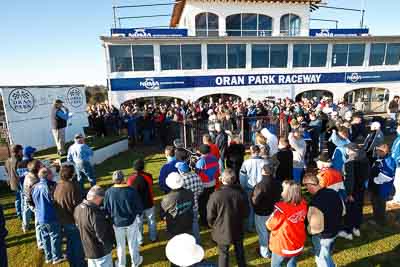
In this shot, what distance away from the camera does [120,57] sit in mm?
17688

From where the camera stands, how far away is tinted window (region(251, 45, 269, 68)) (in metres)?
19.5

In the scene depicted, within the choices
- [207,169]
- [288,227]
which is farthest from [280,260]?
[207,169]

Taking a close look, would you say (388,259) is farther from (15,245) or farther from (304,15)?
(304,15)

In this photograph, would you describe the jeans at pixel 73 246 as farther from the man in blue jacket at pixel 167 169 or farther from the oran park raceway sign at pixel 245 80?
the oran park raceway sign at pixel 245 80

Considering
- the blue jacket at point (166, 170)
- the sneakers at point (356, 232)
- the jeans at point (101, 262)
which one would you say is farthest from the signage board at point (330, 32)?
the jeans at point (101, 262)

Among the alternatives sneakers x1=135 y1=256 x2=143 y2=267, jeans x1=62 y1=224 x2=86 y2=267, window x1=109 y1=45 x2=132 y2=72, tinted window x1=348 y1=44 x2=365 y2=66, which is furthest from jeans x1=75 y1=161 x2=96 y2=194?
tinted window x1=348 y1=44 x2=365 y2=66

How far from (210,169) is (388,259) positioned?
3385 millimetres

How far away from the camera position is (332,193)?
3.19 metres

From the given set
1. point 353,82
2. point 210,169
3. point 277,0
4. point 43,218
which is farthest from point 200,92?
point 43,218

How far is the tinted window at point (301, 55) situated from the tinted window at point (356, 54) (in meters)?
3.85

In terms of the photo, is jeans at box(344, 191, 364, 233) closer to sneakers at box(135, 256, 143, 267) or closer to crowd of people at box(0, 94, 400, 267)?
crowd of people at box(0, 94, 400, 267)

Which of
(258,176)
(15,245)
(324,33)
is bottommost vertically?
(15,245)

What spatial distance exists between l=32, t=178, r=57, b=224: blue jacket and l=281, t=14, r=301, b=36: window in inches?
887

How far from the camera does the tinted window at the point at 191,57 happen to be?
18703 mm
